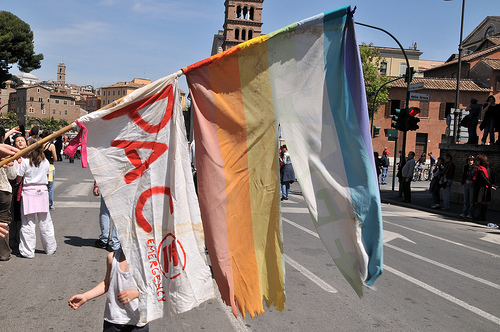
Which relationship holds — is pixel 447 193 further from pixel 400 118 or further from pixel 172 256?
pixel 172 256

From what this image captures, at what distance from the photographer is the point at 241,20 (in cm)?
8281

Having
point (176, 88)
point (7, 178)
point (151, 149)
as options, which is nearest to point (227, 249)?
point (151, 149)

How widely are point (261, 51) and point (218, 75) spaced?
0.28 meters

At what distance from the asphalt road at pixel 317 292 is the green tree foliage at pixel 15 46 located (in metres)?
45.7

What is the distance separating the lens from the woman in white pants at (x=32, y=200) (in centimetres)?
686

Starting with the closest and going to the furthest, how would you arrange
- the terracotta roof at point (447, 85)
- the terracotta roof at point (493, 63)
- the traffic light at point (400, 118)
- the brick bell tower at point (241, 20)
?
the traffic light at point (400, 118), the terracotta roof at point (493, 63), the terracotta roof at point (447, 85), the brick bell tower at point (241, 20)

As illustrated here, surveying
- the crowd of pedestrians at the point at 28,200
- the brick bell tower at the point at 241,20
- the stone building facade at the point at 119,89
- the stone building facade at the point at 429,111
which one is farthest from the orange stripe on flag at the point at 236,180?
the stone building facade at the point at 119,89

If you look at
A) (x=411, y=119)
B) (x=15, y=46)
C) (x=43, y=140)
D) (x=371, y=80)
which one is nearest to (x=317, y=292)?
(x=43, y=140)

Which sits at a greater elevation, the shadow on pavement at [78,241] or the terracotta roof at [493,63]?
the terracotta roof at [493,63]

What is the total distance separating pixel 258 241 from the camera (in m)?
2.66

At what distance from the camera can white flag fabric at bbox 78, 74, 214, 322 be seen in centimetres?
262

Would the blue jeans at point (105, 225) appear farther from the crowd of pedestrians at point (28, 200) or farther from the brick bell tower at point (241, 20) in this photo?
the brick bell tower at point (241, 20)

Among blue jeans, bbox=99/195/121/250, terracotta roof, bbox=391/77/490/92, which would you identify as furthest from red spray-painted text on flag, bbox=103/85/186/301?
terracotta roof, bbox=391/77/490/92

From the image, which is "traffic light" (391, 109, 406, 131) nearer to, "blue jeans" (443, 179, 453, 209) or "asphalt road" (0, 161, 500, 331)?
"blue jeans" (443, 179, 453, 209)
